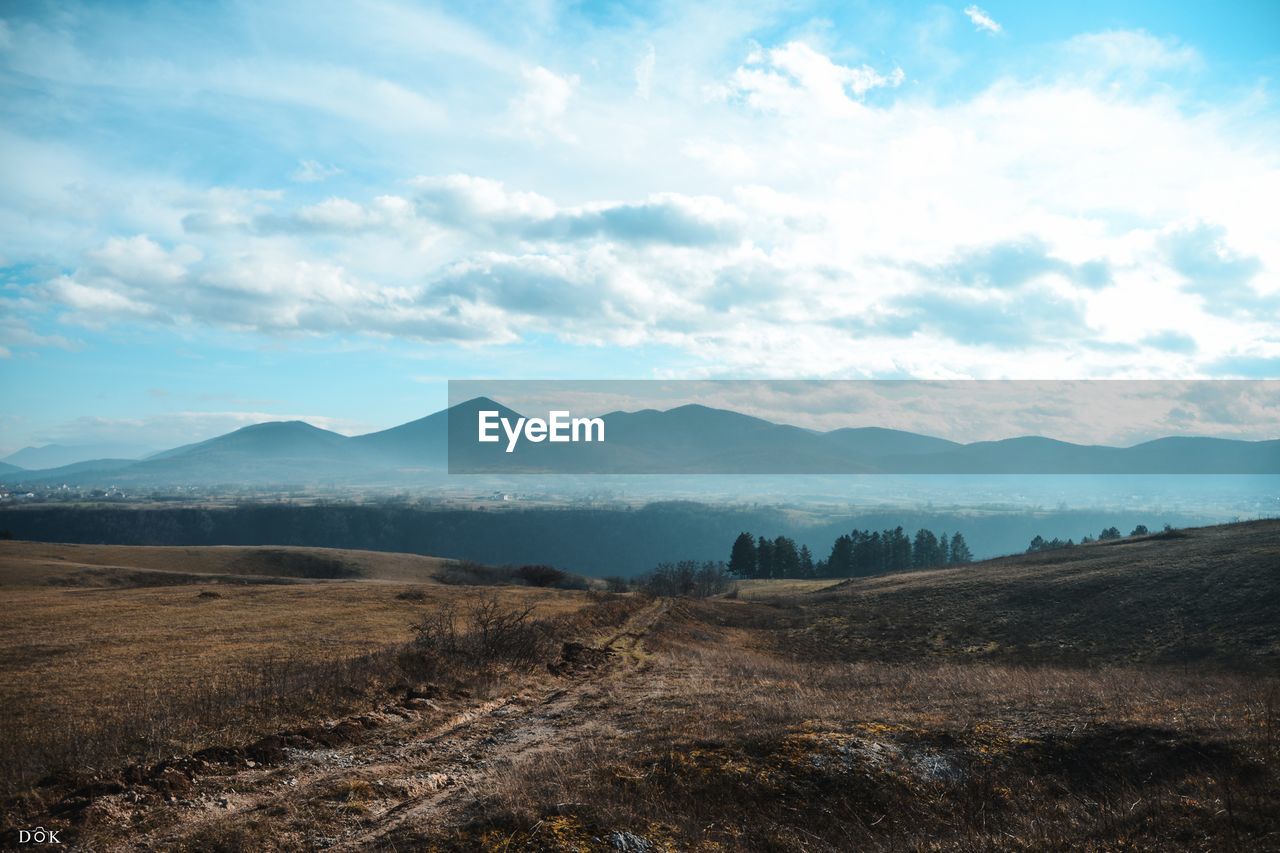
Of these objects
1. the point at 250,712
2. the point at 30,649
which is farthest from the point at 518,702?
the point at 30,649

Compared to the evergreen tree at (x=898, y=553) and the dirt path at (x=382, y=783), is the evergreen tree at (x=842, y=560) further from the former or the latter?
the dirt path at (x=382, y=783)

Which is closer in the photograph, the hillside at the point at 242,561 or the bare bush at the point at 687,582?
the hillside at the point at 242,561

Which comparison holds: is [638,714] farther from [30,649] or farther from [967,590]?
[967,590]

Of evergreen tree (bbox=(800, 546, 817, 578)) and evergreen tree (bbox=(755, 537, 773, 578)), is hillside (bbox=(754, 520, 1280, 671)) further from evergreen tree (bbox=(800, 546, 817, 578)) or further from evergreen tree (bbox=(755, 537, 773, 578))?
evergreen tree (bbox=(800, 546, 817, 578))

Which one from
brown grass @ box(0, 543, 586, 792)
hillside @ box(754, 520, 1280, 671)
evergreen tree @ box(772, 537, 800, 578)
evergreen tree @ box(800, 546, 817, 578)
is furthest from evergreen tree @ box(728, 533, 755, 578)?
brown grass @ box(0, 543, 586, 792)

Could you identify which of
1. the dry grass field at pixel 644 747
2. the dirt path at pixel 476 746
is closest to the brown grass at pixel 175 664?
the dry grass field at pixel 644 747

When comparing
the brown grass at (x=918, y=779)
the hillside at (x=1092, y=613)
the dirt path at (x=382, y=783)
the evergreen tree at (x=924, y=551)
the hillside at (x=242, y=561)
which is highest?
the brown grass at (x=918, y=779)
